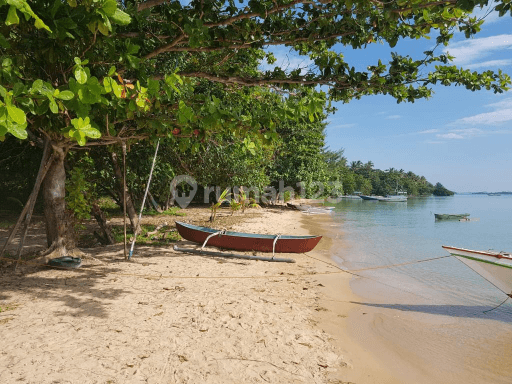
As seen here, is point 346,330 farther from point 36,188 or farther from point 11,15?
point 36,188

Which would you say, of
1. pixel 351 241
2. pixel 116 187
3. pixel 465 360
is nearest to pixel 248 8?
pixel 465 360

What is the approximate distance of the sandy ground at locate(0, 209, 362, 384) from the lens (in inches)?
138

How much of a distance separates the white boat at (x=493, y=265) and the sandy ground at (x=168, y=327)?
282 centimetres

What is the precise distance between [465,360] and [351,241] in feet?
37.8

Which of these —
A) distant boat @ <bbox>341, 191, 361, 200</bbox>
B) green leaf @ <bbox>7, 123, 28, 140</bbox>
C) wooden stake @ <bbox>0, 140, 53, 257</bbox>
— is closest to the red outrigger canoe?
wooden stake @ <bbox>0, 140, 53, 257</bbox>

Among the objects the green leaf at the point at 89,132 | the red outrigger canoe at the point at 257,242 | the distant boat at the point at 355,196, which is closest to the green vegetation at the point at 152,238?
the red outrigger canoe at the point at 257,242

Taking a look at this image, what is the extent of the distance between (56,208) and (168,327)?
15.2 feet

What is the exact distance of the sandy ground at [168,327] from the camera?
3.49 m

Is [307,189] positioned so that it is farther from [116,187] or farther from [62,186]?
[62,186]

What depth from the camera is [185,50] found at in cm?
601

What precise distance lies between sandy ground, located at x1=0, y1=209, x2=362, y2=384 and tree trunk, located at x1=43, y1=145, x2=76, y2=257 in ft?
2.23

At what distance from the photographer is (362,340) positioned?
5.02m

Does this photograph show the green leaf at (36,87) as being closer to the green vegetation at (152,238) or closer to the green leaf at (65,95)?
the green leaf at (65,95)

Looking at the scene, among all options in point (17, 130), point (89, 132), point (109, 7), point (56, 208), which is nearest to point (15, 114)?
point (17, 130)
